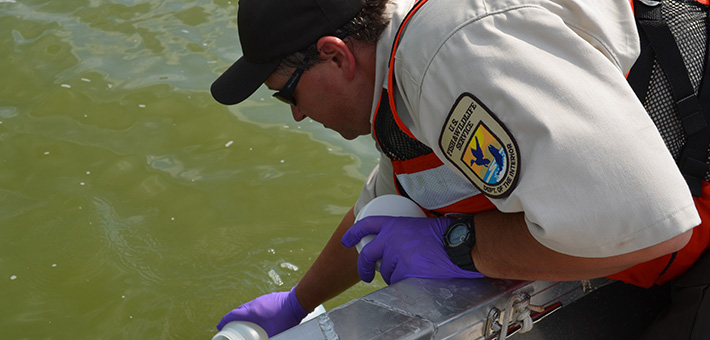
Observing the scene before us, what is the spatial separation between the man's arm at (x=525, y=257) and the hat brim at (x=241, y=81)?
0.70 metres

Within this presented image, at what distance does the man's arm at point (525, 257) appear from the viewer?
144 centimetres

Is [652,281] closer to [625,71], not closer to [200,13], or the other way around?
[625,71]

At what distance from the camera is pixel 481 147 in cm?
143

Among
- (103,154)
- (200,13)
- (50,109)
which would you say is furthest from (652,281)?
(200,13)

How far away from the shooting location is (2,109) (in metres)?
3.74

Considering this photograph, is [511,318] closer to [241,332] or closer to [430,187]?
[430,187]

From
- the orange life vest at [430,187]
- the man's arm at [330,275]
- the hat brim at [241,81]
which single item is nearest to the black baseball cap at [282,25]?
the hat brim at [241,81]

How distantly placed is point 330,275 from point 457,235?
2.70 feet

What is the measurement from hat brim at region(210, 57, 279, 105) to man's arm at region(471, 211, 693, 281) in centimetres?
70

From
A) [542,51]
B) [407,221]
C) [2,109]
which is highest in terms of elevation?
[542,51]

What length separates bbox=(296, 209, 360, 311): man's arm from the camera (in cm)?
246

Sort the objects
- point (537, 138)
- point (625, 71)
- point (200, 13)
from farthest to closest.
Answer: point (200, 13) < point (625, 71) < point (537, 138)

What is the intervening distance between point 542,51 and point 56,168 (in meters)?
2.66

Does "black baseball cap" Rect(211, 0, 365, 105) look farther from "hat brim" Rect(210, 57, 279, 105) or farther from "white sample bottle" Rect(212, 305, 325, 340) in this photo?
"white sample bottle" Rect(212, 305, 325, 340)
